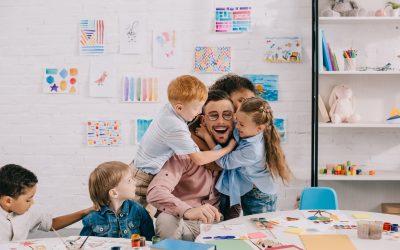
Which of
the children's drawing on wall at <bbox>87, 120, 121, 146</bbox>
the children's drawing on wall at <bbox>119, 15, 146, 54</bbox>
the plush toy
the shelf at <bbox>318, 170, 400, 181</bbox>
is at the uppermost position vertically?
the plush toy

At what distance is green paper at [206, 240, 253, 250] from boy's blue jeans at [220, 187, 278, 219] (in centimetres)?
86

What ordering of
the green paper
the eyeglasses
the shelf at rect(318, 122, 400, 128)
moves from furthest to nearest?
the shelf at rect(318, 122, 400, 128) < the eyeglasses < the green paper

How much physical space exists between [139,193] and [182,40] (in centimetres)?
182

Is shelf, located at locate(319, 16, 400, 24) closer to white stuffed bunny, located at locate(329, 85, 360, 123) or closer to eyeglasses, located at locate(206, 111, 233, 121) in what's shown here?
white stuffed bunny, located at locate(329, 85, 360, 123)

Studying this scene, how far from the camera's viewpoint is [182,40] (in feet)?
14.4

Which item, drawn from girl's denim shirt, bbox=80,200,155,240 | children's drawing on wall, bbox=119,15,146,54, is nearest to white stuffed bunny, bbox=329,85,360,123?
children's drawing on wall, bbox=119,15,146,54

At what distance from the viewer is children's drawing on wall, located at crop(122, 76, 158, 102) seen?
14.5 feet

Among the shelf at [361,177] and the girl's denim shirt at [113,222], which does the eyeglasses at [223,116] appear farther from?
the shelf at [361,177]

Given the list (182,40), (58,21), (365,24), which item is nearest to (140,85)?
(182,40)

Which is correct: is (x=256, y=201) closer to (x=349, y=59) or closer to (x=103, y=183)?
(x=103, y=183)

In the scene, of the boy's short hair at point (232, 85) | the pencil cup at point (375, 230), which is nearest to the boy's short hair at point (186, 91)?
the boy's short hair at point (232, 85)

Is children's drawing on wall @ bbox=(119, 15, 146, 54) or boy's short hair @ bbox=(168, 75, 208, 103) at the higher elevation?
children's drawing on wall @ bbox=(119, 15, 146, 54)

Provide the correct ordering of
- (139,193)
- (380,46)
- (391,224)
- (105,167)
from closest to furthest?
(391,224) < (105,167) < (139,193) < (380,46)

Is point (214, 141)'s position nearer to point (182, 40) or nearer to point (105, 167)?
point (105, 167)
